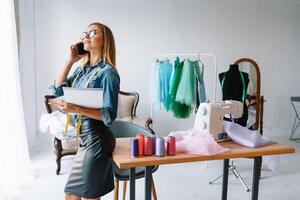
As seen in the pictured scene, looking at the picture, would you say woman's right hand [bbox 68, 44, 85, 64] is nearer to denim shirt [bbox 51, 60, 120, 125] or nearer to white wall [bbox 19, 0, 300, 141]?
denim shirt [bbox 51, 60, 120, 125]

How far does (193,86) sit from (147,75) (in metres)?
1.25

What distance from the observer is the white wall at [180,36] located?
4145mm

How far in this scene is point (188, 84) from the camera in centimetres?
338

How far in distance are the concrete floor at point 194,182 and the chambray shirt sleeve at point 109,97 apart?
1.43m

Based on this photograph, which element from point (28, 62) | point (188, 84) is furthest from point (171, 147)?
point (28, 62)

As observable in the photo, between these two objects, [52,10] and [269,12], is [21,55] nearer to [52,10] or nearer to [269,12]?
[52,10]

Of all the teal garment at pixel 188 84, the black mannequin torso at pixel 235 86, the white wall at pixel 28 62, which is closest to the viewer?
the black mannequin torso at pixel 235 86

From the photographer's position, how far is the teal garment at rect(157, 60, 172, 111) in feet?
11.9

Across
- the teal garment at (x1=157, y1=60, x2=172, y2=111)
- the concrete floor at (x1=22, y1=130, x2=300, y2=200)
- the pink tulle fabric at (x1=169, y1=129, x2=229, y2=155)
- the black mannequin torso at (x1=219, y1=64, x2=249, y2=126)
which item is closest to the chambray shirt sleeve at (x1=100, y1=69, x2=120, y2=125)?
the pink tulle fabric at (x1=169, y1=129, x2=229, y2=155)

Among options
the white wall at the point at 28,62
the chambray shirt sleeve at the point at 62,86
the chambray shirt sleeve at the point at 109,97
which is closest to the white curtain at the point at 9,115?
the chambray shirt sleeve at the point at 62,86

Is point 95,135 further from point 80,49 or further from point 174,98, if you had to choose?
point 174,98

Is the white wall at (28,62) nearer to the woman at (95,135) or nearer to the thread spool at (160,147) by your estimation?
the woman at (95,135)

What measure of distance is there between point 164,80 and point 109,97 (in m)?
2.29

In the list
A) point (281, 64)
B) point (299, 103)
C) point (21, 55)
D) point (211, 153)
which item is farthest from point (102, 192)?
point (299, 103)
